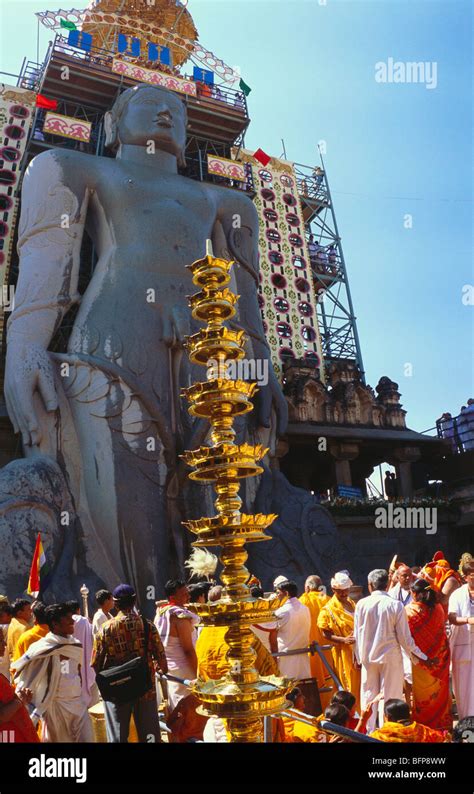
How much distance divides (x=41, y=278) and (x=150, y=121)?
162 inches

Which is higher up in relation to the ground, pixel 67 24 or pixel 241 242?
pixel 67 24

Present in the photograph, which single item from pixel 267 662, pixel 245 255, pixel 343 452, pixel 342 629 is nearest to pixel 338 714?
pixel 267 662

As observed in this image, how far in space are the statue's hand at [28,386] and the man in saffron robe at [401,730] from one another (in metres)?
8.72

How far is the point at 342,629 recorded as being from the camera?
5.86 metres

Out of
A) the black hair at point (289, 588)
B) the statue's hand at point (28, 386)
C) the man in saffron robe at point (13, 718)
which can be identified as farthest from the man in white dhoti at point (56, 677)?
the statue's hand at point (28, 386)

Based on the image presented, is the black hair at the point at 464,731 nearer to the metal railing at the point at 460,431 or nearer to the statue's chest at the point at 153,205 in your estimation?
the statue's chest at the point at 153,205

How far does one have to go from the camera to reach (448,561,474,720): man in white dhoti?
19.1 ft

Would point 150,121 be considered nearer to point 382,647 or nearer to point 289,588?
point 289,588

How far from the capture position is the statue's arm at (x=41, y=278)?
1152 cm

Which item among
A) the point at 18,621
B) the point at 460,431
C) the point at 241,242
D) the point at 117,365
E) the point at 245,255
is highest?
the point at 241,242

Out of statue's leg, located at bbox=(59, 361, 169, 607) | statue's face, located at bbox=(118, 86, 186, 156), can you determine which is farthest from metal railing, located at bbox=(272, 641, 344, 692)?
statue's face, located at bbox=(118, 86, 186, 156)

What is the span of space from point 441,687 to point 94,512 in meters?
7.12

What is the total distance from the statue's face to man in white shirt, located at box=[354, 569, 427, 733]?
11385 mm
